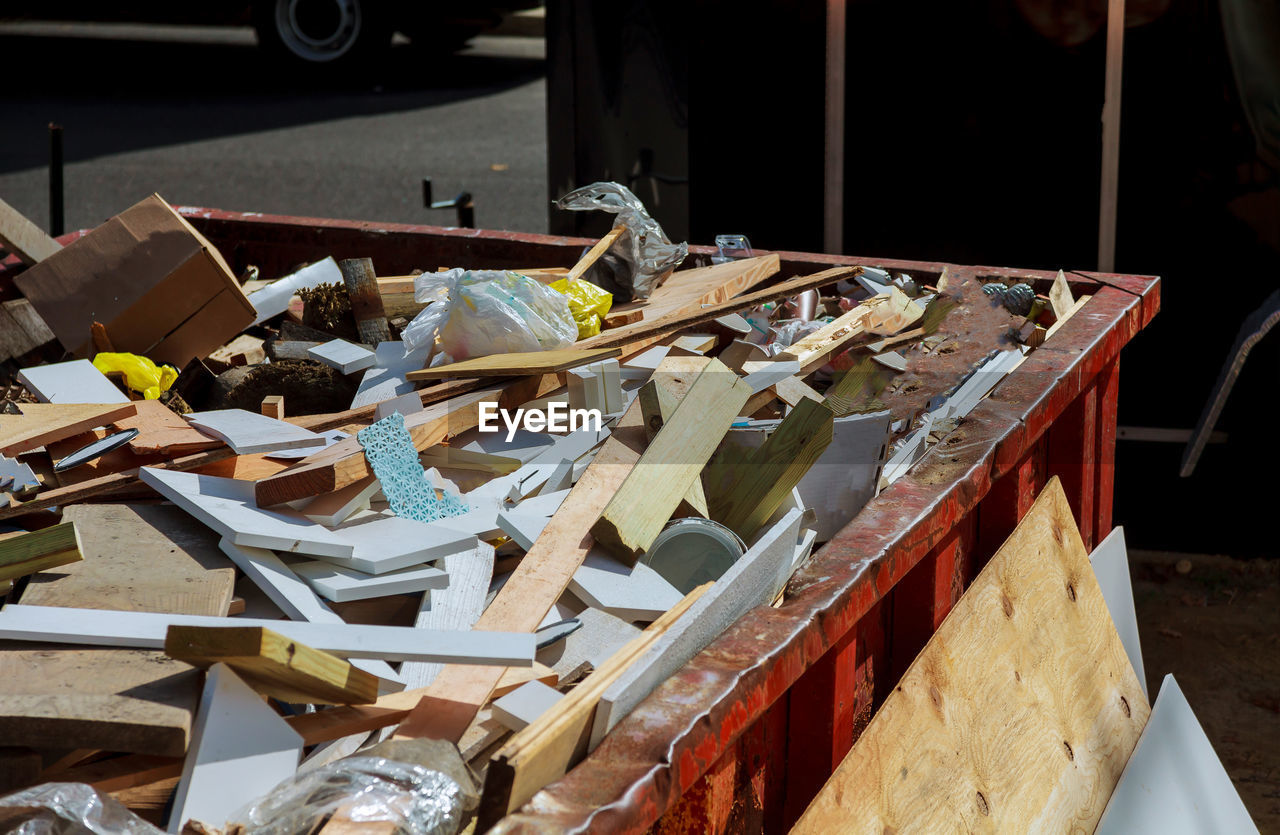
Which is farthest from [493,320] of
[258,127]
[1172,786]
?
[258,127]

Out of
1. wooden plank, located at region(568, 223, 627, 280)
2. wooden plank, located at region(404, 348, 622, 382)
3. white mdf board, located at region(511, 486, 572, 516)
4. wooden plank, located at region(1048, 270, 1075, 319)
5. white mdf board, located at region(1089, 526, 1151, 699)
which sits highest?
wooden plank, located at region(568, 223, 627, 280)

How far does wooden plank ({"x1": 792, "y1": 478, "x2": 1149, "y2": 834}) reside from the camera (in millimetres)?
1779

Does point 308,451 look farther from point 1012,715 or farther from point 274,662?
point 1012,715

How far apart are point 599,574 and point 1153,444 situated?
3.00 metres

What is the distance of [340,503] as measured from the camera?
2.17 m

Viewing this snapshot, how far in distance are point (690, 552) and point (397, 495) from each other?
1.81 ft

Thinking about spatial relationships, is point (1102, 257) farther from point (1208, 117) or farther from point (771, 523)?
point (771, 523)

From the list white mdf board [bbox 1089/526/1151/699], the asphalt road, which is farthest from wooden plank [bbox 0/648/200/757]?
the asphalt road

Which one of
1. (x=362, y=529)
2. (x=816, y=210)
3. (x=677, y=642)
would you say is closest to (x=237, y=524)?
(x=362, y=529)

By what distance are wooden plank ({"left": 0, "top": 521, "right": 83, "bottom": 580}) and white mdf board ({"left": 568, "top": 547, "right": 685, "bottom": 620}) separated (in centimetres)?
77

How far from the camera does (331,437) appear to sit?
2.46 metres

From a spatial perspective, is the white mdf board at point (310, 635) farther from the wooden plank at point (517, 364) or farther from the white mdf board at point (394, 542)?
the wooden plank at point (517, 364)

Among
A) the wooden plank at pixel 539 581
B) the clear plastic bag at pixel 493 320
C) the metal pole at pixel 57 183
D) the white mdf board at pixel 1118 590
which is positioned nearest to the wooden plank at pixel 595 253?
the clear plastic bag at pixel 493 320

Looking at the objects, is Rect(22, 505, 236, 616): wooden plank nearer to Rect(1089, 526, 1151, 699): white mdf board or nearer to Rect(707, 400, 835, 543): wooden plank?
Rect(707, 400, 835, 543): wooden plank
